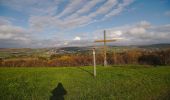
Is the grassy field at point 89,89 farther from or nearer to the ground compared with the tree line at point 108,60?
farther from the ground

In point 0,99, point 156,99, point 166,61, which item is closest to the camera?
point 156,99

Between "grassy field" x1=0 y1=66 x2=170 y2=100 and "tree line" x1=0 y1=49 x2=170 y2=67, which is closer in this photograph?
"grassy field" x1=0 y1=66 x2=170 y2=100

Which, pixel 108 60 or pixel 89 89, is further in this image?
pixel 108 60

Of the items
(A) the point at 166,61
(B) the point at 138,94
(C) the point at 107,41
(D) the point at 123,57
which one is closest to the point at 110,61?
(D) the point at 123,57

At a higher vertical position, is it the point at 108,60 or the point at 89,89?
the point at 89,89

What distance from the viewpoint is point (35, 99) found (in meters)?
7.61

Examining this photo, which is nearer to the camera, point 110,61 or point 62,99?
point 62,99

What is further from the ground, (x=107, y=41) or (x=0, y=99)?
(x=107, y=41)

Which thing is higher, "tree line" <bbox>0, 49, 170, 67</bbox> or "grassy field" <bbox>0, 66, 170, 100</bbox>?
"grassy field" <bbox>0, 66, 170, 100</bbox>

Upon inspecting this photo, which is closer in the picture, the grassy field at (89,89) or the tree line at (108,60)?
the grassy field at (89,89)

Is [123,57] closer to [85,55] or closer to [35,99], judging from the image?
[85,55]

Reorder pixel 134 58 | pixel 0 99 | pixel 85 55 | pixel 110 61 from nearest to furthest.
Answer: pixel 0 99
pixel 110 61
pixel 134 58
pixel 85 55

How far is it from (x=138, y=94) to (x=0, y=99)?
258 inches

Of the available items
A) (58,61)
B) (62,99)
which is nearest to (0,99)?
(62,99)
